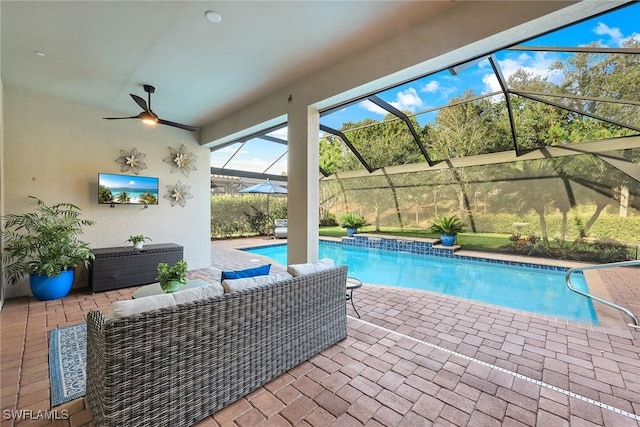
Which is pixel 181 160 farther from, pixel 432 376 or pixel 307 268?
pixel 432 376

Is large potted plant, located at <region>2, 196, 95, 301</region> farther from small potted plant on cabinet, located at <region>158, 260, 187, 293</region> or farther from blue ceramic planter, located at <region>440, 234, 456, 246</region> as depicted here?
blue ceramic planter, located at <region>440, 234, 456, 246</region>

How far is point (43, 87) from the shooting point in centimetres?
402

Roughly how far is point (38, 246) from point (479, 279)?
8.24 metres

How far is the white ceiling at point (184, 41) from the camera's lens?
93.7 inches

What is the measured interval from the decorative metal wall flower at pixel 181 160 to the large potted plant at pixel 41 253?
83.1 inches

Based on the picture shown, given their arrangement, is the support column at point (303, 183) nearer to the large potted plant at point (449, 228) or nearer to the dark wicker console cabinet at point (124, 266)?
the dark wicker console cabinet at point (124, 266)

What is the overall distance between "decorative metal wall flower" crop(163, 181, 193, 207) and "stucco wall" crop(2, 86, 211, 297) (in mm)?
89

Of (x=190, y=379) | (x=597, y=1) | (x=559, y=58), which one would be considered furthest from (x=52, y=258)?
(x=559, y=58)

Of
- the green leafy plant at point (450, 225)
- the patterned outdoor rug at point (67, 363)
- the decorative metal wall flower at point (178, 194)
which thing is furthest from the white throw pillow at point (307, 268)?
the green leafy plant at point (450, 225)

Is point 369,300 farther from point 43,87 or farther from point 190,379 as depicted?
point 43,87

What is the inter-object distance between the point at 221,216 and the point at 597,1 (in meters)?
11.3

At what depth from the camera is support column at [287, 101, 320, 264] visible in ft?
12.0

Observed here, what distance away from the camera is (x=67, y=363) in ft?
7.77

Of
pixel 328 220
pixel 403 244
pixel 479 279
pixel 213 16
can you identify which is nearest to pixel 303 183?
pixel 213 16
